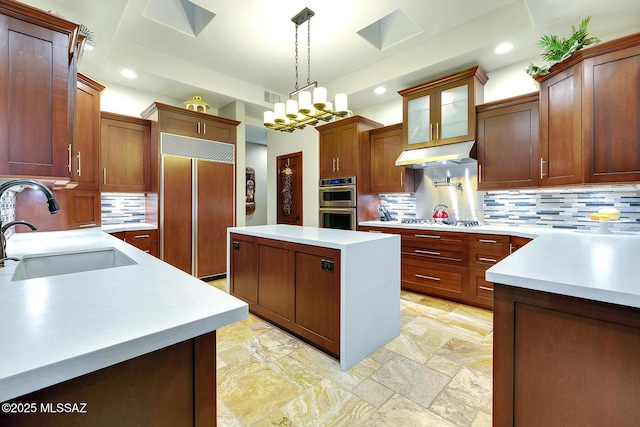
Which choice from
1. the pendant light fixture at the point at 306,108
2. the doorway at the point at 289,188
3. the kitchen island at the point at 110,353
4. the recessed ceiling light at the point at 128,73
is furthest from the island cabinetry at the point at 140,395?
the doorway at the point at 289,188

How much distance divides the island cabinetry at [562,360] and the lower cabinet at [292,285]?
1.13m

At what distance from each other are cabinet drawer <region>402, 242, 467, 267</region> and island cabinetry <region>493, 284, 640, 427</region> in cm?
245

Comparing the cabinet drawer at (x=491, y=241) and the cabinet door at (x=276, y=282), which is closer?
the cabinet door at (x=276, y=282)

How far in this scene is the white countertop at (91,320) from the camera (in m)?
0.50

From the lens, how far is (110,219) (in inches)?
159

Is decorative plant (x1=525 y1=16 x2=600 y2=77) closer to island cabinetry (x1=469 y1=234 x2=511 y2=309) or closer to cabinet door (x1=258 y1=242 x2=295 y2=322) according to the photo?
island cabinetry (x1=469 y1=234 x2=511 y2=309)

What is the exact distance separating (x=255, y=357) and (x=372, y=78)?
3.87 meters

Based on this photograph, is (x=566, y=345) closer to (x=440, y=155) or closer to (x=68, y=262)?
(x=68, y=262)

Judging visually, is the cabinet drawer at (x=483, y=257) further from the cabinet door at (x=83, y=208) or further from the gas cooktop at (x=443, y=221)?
the cabinet door at (x=83, y=208)

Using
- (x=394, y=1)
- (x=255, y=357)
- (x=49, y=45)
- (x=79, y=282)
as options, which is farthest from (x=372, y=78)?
(x=79, y=282)

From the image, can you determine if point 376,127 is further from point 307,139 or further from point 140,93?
point 140,93

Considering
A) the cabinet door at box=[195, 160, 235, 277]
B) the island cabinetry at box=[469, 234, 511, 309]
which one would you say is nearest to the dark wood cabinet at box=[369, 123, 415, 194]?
the island cabinetry at box=[469, 234, 511, 309]

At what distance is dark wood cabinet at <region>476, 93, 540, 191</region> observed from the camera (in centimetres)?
308

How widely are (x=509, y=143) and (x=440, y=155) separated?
73cm
